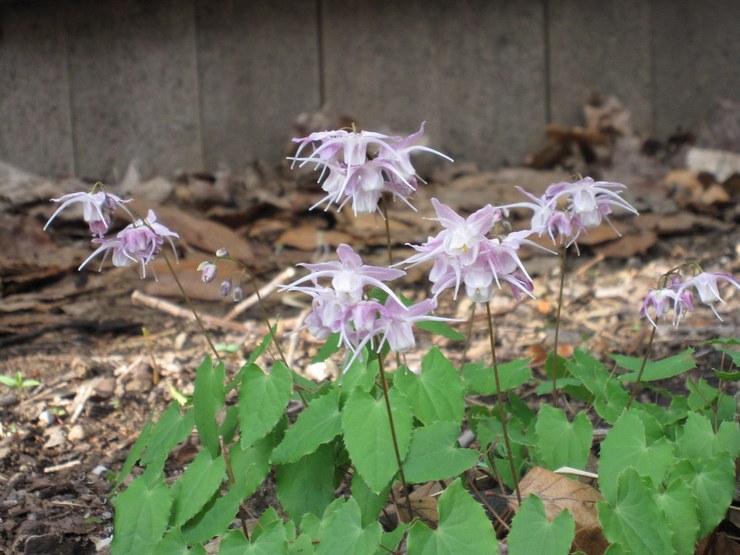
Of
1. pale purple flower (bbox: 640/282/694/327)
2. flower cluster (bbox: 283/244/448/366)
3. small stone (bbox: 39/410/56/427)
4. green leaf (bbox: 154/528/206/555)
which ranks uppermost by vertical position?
flower cluster (bbox: 283/244/448/366)

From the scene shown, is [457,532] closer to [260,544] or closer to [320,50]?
[260,544]

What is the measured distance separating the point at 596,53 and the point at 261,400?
3.42 meters

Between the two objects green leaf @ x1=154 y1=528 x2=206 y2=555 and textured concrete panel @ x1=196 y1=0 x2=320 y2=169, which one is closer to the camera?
green leaf @ x1=154 y1=528 x2=206 y2=555

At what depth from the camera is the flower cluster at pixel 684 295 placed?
4.91 ft

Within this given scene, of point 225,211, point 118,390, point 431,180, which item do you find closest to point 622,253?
point 431,180

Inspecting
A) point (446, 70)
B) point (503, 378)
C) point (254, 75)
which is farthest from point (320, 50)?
point (503, 378)

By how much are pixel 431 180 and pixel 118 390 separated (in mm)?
2167

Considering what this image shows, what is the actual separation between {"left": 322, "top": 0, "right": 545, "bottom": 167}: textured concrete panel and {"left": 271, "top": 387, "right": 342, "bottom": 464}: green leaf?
295cm

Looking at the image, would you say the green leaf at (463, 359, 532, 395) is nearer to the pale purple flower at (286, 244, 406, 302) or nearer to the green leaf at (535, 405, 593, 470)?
the green leaf at (535, 405, 593, 470)

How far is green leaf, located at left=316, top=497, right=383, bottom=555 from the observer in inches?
53.7

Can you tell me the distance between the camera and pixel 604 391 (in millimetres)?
1760

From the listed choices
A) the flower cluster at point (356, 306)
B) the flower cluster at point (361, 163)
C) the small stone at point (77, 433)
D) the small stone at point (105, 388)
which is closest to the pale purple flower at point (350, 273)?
the flower cluster at point (356, 306)

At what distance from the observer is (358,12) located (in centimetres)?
430

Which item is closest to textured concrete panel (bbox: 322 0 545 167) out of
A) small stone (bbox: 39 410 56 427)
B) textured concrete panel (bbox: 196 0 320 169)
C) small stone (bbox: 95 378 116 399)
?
textured concrete panel (bbox: 196 0 320 169)
